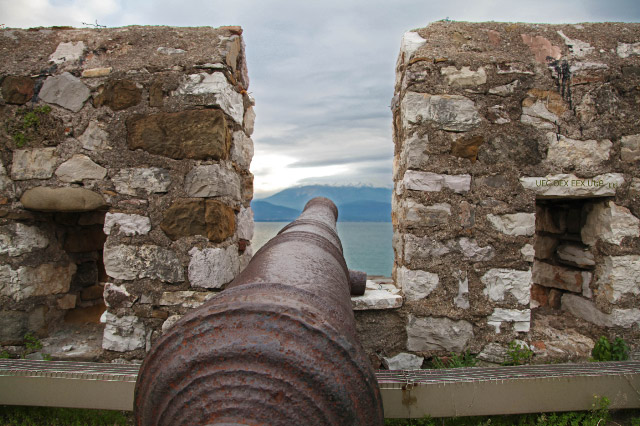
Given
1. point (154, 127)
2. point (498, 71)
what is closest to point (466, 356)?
point (498, 71)

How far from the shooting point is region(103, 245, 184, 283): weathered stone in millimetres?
3119

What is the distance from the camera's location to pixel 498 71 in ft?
11.0

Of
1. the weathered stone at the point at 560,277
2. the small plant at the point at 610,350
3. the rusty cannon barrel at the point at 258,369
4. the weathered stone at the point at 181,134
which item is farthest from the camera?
the weathered stone at the point at 560,277

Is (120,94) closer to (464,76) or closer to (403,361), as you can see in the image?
(464,76)

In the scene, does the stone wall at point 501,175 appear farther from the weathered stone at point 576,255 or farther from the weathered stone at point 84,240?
the weathered stone at point 84,240

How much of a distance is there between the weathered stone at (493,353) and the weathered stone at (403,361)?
0.50 metres

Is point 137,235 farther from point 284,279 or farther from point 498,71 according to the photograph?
point 498,71

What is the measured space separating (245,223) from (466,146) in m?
2.05

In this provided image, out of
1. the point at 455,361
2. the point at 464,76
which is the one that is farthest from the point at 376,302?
the point at 464,76

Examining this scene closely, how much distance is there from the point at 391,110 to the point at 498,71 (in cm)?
109

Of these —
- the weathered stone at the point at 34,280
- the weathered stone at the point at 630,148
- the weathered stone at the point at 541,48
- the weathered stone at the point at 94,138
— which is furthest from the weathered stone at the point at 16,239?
the weathered stone at the point at 630,148

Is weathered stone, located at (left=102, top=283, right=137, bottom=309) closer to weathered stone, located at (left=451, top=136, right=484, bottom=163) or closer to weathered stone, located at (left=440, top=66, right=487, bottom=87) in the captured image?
weathered stone, located at (left=451, top=136, right=484, bottom=163)

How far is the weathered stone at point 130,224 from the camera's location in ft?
10.2

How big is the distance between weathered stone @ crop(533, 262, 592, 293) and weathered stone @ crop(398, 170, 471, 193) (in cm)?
141
